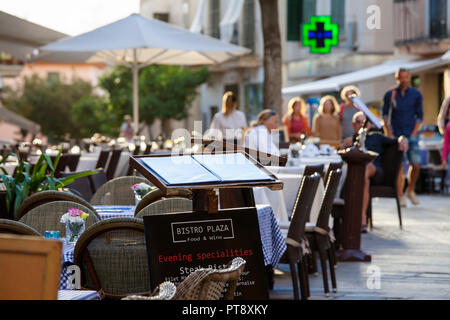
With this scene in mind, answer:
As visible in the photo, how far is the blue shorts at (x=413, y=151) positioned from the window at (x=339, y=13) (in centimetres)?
2104

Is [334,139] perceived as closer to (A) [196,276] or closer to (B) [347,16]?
(A) [196,276]

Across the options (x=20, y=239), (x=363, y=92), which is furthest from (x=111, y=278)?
(x=363, y=92)

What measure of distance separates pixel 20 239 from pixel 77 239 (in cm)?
289

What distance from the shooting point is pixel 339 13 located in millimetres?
38062

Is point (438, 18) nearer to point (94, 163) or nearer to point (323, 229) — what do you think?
point (94, 163)

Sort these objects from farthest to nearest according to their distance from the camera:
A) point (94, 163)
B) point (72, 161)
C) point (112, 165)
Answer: point (94, 163), point (112, 165), point (72, 161)

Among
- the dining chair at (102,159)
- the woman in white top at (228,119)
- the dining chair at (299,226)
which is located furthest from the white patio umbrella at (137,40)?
the dining chair at (299,226)

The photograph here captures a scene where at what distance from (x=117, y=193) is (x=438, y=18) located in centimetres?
2452

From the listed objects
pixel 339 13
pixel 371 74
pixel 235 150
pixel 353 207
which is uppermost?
pixel 339 13

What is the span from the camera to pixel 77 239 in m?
5.50

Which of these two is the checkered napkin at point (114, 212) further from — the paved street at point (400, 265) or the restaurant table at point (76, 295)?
the restaurant table at point (76, 295)

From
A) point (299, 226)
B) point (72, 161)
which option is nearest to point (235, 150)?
point (299, 226)

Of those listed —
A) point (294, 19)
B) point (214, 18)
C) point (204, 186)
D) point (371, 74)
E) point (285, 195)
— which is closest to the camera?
point (204, 186)

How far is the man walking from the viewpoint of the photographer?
16609 mm
